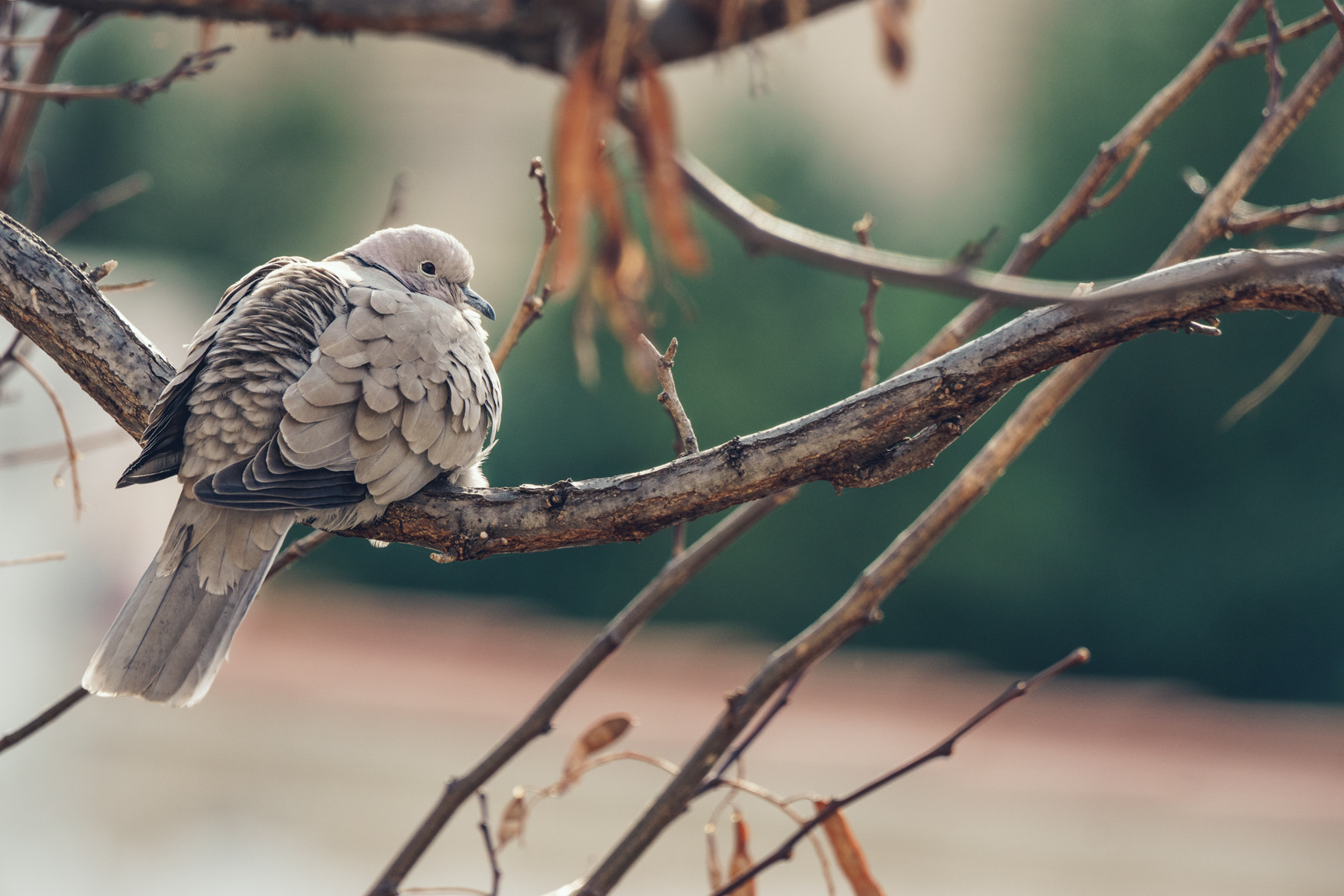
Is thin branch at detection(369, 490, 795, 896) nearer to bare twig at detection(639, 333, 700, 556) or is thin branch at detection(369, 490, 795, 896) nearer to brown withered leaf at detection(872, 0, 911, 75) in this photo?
bare twig at detection(639, 333, 700, 556)

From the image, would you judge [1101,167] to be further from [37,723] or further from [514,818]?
[37,723]

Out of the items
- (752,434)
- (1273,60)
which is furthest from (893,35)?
(1273,60)

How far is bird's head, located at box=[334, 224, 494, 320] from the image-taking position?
2.60 meters

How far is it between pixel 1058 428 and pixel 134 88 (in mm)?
8582

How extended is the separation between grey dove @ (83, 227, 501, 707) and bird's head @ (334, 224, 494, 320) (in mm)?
554

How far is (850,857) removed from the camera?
5.95ft

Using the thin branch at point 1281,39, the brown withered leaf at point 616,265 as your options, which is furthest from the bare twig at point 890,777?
the thin branch at point 1281,39

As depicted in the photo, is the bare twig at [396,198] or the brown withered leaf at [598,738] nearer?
the brown withered leaf at [598,738]

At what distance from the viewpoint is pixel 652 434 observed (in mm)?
9867

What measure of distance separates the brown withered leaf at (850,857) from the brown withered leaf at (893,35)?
1351 mm

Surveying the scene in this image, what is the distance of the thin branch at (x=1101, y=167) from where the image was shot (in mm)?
1951

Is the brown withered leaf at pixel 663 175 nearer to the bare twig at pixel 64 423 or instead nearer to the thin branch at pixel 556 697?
the thin branch at pixel 556 697

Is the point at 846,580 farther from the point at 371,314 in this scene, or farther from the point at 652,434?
the point at 371,314

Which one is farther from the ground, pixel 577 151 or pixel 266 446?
pixel 266 446
